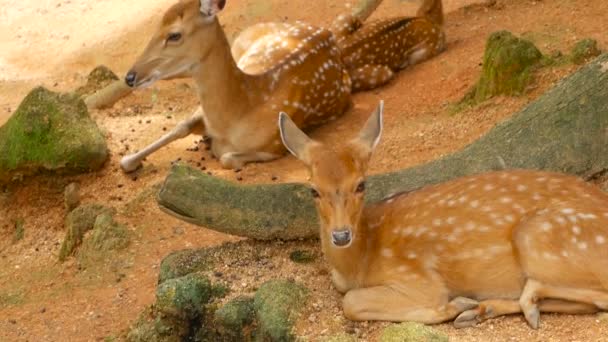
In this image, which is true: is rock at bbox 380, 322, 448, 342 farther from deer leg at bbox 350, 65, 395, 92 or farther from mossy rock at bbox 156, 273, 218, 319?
deer leg at bbox 350, 65, 395, 92

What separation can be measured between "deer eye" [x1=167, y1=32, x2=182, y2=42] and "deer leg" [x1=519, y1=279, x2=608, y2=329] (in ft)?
13.4

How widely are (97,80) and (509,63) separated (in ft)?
14.8

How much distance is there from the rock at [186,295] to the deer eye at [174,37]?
3005mm

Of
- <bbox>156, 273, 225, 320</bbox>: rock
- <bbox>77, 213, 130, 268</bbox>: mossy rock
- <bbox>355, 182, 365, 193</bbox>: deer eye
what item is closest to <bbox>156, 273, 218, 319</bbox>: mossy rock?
<bbox>156, 273, 225, 320</bbox>: rock

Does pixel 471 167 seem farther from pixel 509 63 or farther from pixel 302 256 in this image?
pixel 509 63

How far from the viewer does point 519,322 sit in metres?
4.59

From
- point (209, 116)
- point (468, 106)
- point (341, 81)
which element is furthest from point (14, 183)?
point (468, 106)

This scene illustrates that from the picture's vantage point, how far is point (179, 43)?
25.6 feet

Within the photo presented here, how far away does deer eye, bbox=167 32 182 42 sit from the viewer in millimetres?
7768

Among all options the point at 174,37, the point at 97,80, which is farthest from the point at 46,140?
the point at 97,80

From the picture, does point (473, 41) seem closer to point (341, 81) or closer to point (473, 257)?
point (341, 81)

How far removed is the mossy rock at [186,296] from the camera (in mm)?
5148

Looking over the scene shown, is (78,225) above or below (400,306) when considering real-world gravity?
below

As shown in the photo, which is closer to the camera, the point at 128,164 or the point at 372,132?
the point at 372,132
